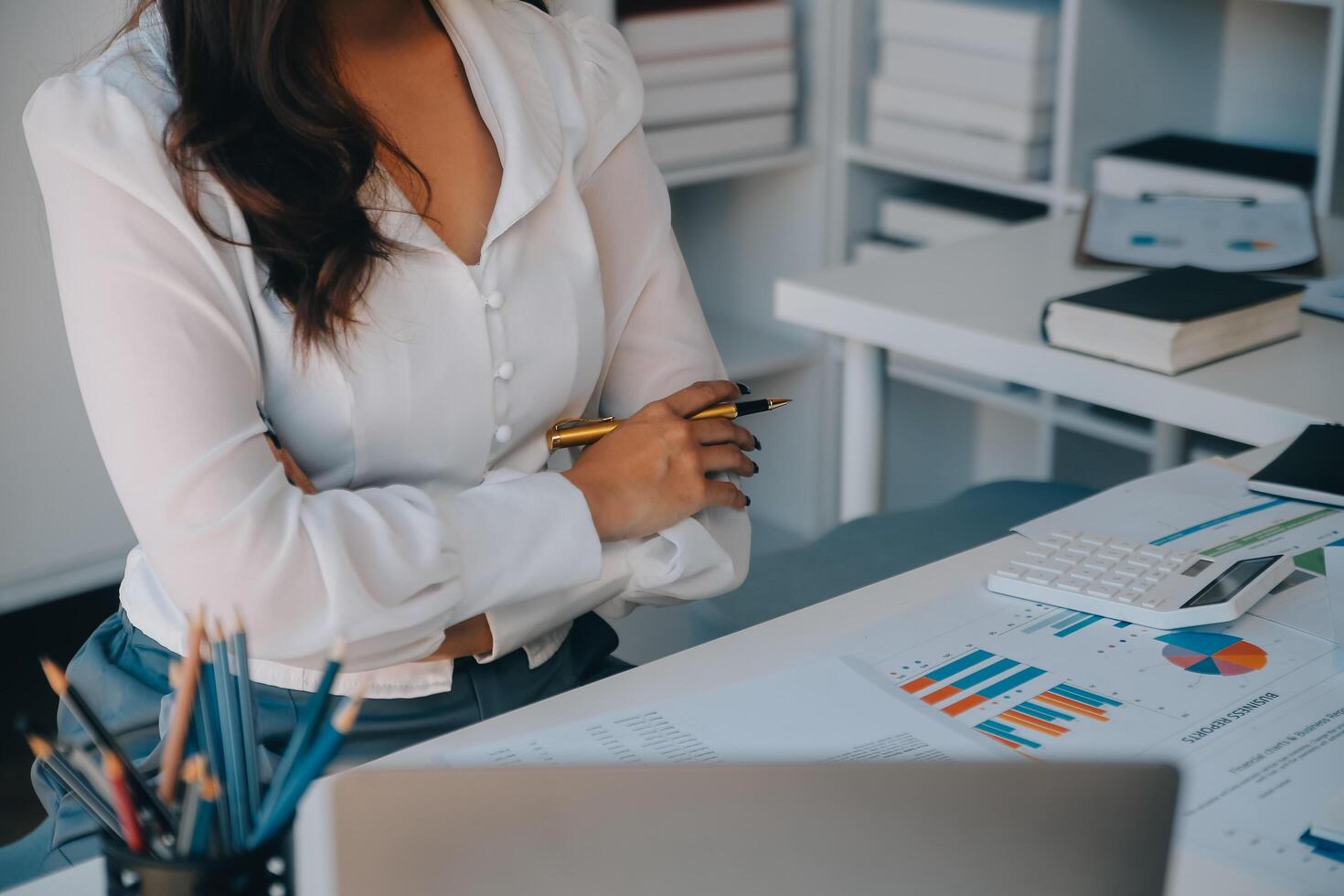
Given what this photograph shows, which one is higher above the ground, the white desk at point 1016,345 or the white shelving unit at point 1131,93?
the white shelving unit at point 1131,93

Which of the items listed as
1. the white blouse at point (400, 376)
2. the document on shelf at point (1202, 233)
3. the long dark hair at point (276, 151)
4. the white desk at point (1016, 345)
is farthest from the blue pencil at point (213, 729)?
the document on shelf at point (1202, 233)

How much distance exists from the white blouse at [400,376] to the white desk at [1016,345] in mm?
342

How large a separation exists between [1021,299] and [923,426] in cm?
→ 137

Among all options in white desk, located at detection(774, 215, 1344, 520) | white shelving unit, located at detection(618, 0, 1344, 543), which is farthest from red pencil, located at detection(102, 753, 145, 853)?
white shelving unit, located at detection(618, 0, 1344, 543)

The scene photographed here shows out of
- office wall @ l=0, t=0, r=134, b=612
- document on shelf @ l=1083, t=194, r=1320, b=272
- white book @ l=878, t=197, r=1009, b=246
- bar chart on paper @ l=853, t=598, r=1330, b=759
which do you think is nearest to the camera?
bar chart on paper @ l=853, t=598, r=1330, b=759

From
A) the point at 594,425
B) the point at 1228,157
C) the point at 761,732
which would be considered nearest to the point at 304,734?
the point at 761,732

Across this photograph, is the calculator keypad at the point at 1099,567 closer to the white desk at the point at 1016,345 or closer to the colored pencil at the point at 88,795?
the white desk at the point at 1016,345

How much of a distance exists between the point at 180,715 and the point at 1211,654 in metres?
0.67

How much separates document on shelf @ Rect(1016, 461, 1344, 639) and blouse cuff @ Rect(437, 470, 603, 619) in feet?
1.15

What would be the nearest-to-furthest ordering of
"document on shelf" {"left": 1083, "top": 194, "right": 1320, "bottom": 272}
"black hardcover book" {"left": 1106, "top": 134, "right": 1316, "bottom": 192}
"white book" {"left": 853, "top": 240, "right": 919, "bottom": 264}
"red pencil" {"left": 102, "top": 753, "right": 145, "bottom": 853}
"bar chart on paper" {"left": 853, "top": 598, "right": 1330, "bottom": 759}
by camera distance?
"red pencil" {"left": 102, "top": 753, "right": 145, "bottom": 853} < "bar chart on paper" {"left": 853, "top": 598, "right": 1330, "bottom": 759} < "document on shelf" {"left": 1083, "top": 194, "right": 1320, "bottom": 272} < "black hardcover book" {"left": 1106, "top": 134, "right": 1316, "bottom": 192} < "white book" {"left": 853, "top": 240, "right": 919, "bottom": 264}

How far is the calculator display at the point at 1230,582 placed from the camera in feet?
3.14

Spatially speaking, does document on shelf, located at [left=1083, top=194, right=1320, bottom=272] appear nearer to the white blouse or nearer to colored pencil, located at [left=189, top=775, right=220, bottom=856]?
the white blouse

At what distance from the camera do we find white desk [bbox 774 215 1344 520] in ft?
4.40

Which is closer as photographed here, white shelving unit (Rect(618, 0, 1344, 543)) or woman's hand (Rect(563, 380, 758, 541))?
woman's hand (Rect(563, 380, 758, 541))
